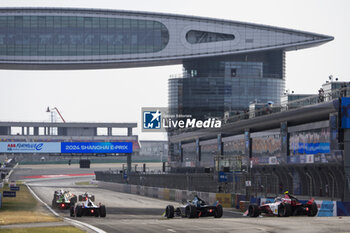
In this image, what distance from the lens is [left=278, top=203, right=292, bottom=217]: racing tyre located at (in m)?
33.1

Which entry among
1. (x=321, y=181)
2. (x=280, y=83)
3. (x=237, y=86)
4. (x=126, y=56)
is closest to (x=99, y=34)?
(x=126, y=56)

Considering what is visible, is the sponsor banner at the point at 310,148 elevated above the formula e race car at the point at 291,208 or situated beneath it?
elevated above

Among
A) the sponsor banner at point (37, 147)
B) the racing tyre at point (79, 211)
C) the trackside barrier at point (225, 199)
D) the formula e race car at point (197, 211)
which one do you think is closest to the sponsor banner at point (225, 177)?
the trackside barrier at point (225, 199)

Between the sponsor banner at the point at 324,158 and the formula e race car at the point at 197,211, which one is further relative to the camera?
the sponsor banner at the point at 324,158

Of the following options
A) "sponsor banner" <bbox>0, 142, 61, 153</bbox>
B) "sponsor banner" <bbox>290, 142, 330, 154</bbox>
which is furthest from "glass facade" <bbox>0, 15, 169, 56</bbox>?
"sponsor banner" <bbox>290, 142, 330, 154</bbox>

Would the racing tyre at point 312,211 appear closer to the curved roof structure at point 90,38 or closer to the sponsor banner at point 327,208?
the sponsor banner at point 327,208

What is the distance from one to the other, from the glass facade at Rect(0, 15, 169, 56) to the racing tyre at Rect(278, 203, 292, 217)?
3531 inches

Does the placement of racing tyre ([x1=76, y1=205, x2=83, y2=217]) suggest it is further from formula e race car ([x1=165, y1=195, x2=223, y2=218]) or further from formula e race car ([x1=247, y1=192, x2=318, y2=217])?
formula e race car ([x1=247, y1=192, x2=318, y2=217])

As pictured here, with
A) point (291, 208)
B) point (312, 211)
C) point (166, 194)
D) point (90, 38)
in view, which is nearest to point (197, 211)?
point (291, 208)

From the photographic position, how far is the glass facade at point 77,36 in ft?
397

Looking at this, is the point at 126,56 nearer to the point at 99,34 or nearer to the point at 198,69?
the point at 99,34

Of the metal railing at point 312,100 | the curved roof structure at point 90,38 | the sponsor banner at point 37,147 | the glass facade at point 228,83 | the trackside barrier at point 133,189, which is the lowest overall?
the trackside barrier at point 133,189

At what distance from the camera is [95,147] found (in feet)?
301

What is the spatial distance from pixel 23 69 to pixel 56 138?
5636 centimetres
